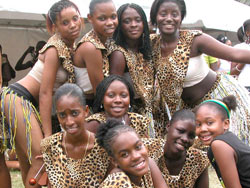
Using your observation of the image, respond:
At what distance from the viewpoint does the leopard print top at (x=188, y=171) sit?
3.24 meters

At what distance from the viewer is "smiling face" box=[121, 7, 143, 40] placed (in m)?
3.44

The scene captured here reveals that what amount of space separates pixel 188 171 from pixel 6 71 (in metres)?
5.38

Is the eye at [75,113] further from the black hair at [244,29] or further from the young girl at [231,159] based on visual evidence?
the black hair at [244,29]

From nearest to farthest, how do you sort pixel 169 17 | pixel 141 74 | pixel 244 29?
pixel 169 17
pixel 141 74
pixel 244 29

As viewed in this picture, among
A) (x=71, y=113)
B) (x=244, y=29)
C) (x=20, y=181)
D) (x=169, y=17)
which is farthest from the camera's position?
(x=244, y=29)

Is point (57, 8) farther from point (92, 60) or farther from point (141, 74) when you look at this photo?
point (141, 74)

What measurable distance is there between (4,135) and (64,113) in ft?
2.83

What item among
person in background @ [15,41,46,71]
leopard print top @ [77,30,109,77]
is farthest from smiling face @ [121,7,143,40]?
person in background @ [15,41,46,71]

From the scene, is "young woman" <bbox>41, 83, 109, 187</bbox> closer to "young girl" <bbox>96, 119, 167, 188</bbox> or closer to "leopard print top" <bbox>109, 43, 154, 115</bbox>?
"young girl" <bbox>96, 119, 167, 188</bbox>

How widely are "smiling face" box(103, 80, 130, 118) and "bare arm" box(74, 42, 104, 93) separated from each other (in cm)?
18

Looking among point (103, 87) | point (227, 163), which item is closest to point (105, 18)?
point (103, 87)

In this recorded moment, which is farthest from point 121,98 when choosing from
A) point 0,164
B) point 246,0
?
point 246,0

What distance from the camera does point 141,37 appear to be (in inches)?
141

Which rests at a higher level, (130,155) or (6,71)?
(130,155)
